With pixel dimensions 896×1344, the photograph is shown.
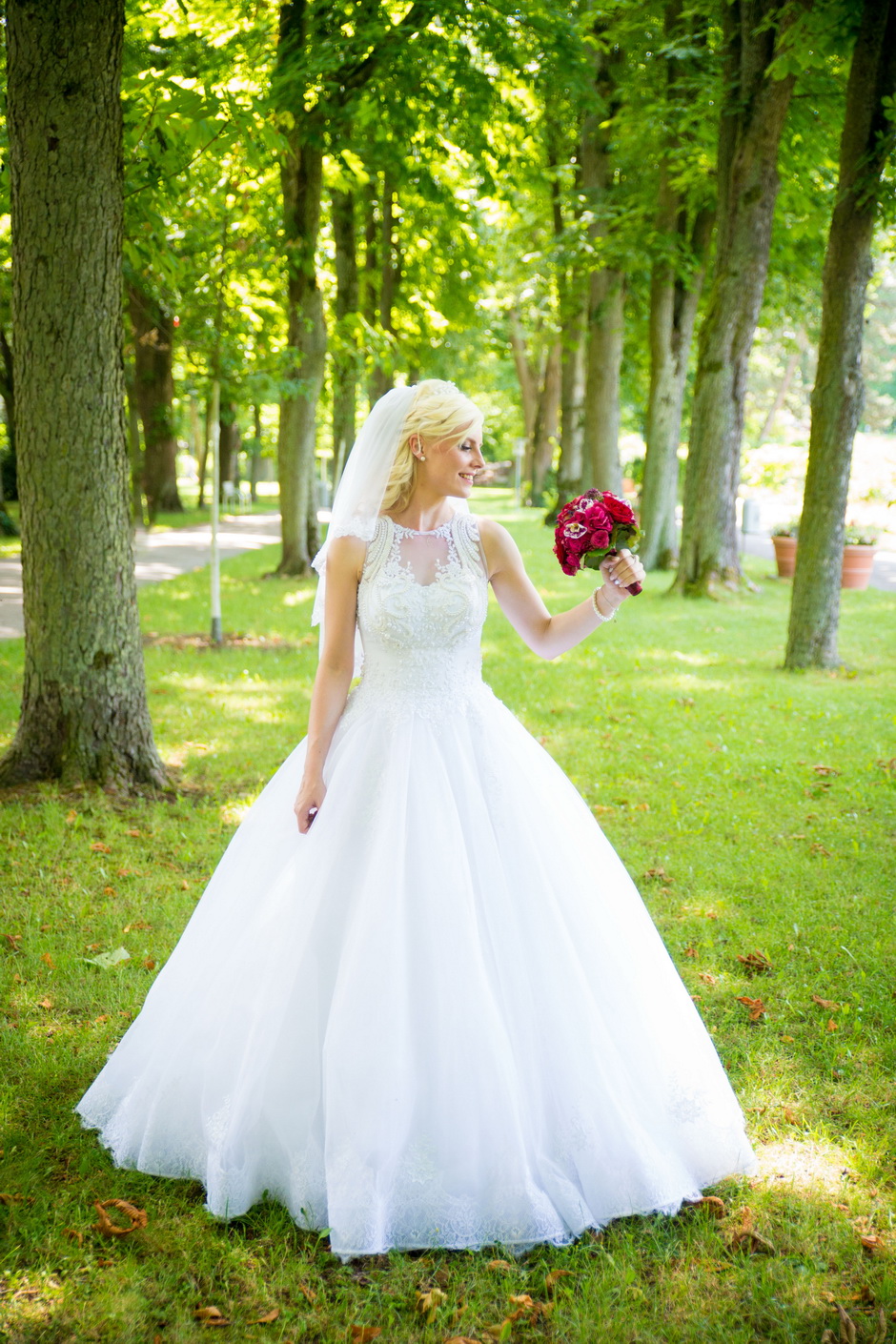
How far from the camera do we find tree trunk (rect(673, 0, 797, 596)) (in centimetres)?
1259

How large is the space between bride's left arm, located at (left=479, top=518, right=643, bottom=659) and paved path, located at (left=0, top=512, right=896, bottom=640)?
9.44 meters

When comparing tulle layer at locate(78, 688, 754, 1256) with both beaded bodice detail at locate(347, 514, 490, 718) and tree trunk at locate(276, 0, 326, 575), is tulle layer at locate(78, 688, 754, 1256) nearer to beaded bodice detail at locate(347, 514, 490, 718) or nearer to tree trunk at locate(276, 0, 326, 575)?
beaded bodice detail at locate(347, 514, 490, 718)

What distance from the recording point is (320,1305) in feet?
9.02

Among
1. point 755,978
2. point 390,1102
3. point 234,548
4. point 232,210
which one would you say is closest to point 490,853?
point 390,1102

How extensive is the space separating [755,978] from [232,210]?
925 cm

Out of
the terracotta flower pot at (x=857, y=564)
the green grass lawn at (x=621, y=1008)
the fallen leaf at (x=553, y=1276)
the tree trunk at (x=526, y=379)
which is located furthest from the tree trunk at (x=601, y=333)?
the fallen leaf at (x=553, y=1276)

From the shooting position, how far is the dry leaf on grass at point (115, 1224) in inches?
A: 117

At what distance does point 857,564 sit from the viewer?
58.5 ft

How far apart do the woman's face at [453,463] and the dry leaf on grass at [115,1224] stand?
2451mm

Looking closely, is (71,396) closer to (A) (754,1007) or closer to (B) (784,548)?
(A) (754,1007)

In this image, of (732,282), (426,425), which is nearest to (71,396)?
(426,425)

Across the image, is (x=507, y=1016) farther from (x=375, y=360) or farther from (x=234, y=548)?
(x=234, y=548)

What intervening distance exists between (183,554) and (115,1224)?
797 inches

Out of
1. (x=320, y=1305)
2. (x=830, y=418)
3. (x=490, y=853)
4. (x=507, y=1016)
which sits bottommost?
(x=320, y=1305)
